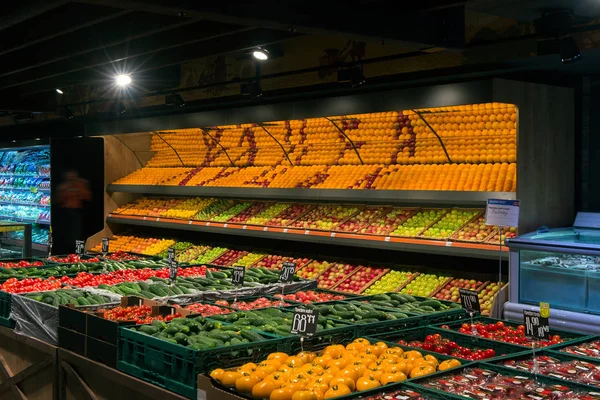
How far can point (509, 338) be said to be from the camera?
4.60 meters

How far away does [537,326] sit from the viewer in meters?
4.00

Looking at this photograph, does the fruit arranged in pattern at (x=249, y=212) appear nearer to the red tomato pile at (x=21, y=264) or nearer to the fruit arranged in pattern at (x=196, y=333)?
the red tomato pile at (x=21, y=264)

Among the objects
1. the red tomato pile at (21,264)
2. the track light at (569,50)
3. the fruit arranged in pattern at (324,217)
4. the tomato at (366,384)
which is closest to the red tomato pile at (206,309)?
the tomato at (366,384)

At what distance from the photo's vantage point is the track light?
5.61 meters

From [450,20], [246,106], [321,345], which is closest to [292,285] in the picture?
[321,345]

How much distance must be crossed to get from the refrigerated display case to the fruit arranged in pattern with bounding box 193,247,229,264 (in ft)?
15.3

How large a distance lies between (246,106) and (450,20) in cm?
408

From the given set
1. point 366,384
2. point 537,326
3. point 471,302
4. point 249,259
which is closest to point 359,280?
point 249,259

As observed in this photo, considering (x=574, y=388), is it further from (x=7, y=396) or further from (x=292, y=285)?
(x=7, y=396)

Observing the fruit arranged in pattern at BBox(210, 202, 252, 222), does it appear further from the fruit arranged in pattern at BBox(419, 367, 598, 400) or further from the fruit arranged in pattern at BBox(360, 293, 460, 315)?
the fruit arranged in pattern at BBox(419, 367, 598, 400)

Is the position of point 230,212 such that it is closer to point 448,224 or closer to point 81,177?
point 81,177

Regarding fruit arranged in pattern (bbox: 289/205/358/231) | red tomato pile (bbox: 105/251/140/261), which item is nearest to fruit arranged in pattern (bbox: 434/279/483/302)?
fruit arranged in pattern (bbox: 289/205/358/231)

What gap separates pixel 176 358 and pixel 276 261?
200 inches

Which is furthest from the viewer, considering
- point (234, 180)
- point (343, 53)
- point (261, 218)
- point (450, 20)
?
point (234, 180)
